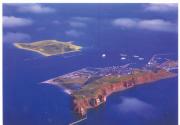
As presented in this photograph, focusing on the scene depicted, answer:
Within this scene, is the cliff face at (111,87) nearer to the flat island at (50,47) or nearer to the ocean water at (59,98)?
the ocean water at (59,98)

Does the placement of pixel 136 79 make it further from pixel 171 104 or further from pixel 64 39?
pixel 64 39

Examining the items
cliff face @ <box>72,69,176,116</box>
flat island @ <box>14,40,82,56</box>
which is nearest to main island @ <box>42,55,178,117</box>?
cliff face @ <box>72,69,176,116</box>

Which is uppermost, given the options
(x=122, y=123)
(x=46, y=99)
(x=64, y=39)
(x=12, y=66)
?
(x=64, y=39)

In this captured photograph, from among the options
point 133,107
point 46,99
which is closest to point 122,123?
point 133,107

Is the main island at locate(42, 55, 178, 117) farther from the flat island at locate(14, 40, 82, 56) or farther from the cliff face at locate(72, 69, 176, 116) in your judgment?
the flat island at locate(14, 40, 82, 56)

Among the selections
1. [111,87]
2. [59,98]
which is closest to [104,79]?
[111,87]

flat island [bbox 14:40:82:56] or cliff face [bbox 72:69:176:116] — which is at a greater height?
flat island [bbox 14:40:82:56]
